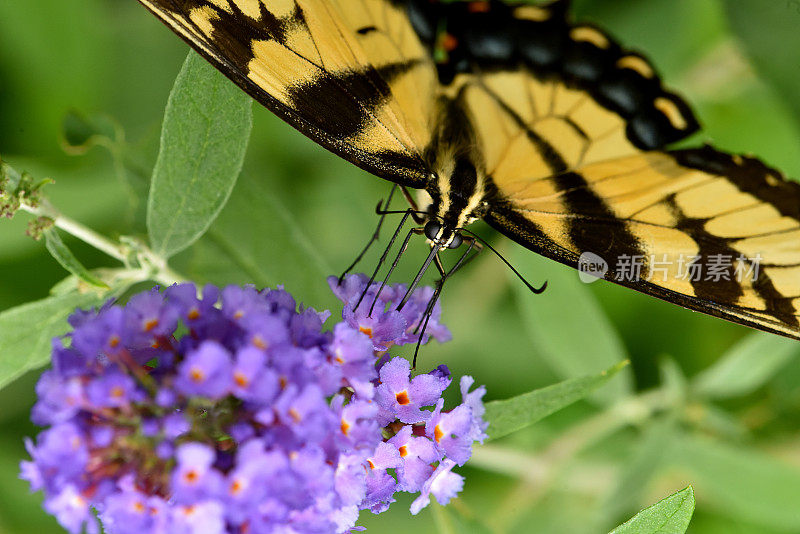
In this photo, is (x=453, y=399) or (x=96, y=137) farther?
(x=453, y=399)

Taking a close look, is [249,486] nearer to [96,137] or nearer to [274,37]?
[274,37]

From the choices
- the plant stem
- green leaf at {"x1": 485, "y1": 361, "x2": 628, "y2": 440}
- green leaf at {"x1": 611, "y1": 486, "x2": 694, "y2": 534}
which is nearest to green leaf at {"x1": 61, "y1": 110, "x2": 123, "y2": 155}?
the plant stem

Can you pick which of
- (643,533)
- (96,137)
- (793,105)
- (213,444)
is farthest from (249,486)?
(793,105)

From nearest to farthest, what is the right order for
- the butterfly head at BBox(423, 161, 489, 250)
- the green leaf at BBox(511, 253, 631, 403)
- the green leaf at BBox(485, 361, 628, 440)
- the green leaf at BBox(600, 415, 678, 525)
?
the green leaf at BBox(485, 361, 628, 440), the butterfly head at BBox(423, 161, 489, 250), the green leaf at BBox(600, 415, 678, 525), the green leaf at BBox(511, 253, 631, 403)

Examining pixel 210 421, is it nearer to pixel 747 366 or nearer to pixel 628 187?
pixel 628 187

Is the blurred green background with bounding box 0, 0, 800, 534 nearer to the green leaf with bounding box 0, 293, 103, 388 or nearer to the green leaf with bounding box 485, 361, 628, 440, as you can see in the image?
the green leaf with bounding box 0, 293, 103, 388

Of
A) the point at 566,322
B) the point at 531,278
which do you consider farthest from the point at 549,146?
the point at 566,322

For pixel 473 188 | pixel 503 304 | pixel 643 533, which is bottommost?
pixel 503 304

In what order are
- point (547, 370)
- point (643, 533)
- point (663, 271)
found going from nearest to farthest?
1. point (643, 533)
2. point (663, 271)
3. point (547, 370)
